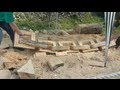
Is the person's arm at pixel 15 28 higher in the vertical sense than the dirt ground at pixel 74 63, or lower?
higher

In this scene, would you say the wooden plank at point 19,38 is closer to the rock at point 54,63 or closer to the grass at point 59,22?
the grass at point 59,22

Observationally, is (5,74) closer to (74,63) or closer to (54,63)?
(54,63)

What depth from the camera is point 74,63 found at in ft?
20.4

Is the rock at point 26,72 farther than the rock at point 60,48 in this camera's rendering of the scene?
No

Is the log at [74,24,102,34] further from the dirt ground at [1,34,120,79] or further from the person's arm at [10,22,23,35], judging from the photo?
the person's arm at [10,22,23,35]

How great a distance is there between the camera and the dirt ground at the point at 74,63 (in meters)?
6.16

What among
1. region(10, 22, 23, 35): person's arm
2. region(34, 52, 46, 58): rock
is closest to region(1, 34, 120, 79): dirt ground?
region(34, 52, 46, 58): rock

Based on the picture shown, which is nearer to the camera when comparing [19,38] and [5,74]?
[5,74]

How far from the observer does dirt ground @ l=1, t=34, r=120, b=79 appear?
20.2 ft

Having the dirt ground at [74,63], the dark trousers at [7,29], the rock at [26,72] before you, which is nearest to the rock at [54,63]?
the dirt ground at [74,63]

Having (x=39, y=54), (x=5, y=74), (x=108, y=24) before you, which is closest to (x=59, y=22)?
(x=39, y=54)

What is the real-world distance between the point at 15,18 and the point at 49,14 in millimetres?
343

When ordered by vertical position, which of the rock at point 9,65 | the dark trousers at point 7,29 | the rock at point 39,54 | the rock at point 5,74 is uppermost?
the dark trousers at point 7,29

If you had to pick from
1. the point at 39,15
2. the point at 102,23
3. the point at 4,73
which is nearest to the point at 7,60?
the point at 4,73
